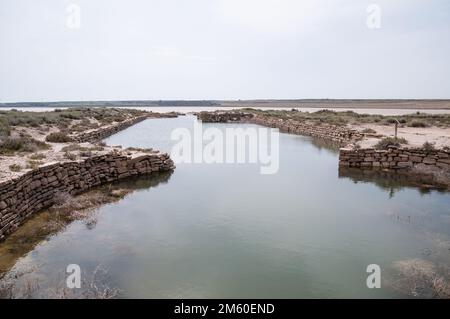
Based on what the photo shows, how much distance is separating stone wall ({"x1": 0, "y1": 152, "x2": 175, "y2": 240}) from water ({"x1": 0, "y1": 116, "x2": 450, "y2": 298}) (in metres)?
1.21

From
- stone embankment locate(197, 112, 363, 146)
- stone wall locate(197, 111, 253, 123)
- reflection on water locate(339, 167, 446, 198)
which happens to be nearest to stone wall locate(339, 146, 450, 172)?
reflection on water locate(339, 167, 446, 198)

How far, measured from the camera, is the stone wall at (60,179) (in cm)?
780

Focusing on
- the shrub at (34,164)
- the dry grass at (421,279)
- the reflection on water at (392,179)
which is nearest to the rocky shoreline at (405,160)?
the reflection on water at (392,179)

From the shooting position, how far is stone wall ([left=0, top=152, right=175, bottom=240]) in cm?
780

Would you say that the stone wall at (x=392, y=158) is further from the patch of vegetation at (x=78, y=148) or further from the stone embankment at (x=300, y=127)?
the patch of vegetation at (x=78, y=148)

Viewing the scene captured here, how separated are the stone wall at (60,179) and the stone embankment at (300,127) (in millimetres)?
11845

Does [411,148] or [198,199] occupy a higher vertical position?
[411,148]

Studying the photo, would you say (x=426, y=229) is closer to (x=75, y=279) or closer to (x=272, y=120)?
(x=75, y=279)

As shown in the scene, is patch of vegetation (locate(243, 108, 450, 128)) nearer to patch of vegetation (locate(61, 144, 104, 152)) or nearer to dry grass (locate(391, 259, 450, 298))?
patch of vegetation (locate(61, 144, 104, 152))

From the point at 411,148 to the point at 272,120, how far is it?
24166 mm

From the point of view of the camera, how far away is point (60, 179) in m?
10.2
